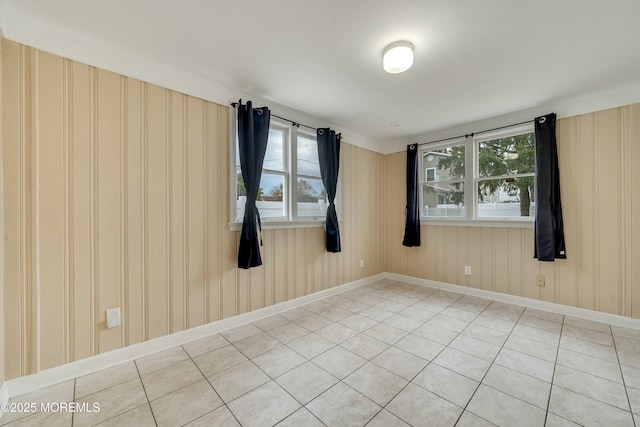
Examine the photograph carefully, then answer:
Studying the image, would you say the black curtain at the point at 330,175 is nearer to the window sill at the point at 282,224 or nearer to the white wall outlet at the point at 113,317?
the window sill at the point at 282,224

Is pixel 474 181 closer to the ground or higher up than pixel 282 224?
higher up

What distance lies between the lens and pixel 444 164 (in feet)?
13.2

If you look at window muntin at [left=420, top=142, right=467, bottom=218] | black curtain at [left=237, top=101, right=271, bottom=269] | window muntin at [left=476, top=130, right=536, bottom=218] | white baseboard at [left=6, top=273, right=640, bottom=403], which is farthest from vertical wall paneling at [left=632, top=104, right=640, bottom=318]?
black curtain at [left=237, top=101, right=271, bottom=269]

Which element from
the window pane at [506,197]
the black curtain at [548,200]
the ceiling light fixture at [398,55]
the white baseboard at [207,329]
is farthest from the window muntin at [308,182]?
the black curtain at [548,200]

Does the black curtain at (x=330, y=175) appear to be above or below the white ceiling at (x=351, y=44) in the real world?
below

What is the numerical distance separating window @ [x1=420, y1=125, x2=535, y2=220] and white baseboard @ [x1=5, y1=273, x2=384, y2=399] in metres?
2.87

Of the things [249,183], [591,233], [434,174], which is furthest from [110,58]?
[591,233]

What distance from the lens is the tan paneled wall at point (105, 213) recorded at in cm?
169

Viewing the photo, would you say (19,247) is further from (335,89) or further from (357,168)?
(357,168)

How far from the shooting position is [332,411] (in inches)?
60.3

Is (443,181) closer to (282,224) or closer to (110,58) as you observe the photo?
(282,224)

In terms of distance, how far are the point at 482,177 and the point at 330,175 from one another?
2179 mm

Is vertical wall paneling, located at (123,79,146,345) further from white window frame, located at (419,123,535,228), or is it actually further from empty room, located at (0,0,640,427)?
white window frame, located at (419,123,535,228)

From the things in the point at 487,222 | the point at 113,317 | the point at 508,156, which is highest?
the point at 508,156
